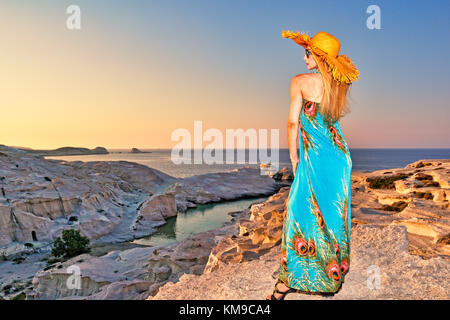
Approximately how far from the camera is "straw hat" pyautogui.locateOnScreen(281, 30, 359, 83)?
336 cm

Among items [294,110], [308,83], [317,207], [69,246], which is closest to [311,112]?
[294,110]

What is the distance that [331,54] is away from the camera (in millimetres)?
3436

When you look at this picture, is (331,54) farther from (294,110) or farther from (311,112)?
(294,110)

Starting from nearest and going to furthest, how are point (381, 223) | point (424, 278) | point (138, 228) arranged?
point (424, 278) < point (381, 223) < point (138, 228)

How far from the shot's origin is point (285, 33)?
11.8ft

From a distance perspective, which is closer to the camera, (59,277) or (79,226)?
(59,277)

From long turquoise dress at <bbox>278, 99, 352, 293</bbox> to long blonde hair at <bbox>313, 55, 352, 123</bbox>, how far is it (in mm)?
97

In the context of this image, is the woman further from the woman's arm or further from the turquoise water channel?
the turquoise water channel

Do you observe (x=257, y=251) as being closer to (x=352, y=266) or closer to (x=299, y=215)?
(x=352, y=266)

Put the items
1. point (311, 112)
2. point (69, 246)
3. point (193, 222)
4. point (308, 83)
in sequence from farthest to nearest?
point (193, 222) < point (69, 246) < point (311, 112) < point (308, 83)

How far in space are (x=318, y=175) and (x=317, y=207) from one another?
0.45 metres

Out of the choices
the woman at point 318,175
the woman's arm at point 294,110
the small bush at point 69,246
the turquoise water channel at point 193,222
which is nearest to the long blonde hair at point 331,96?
the woman at point 318,175
